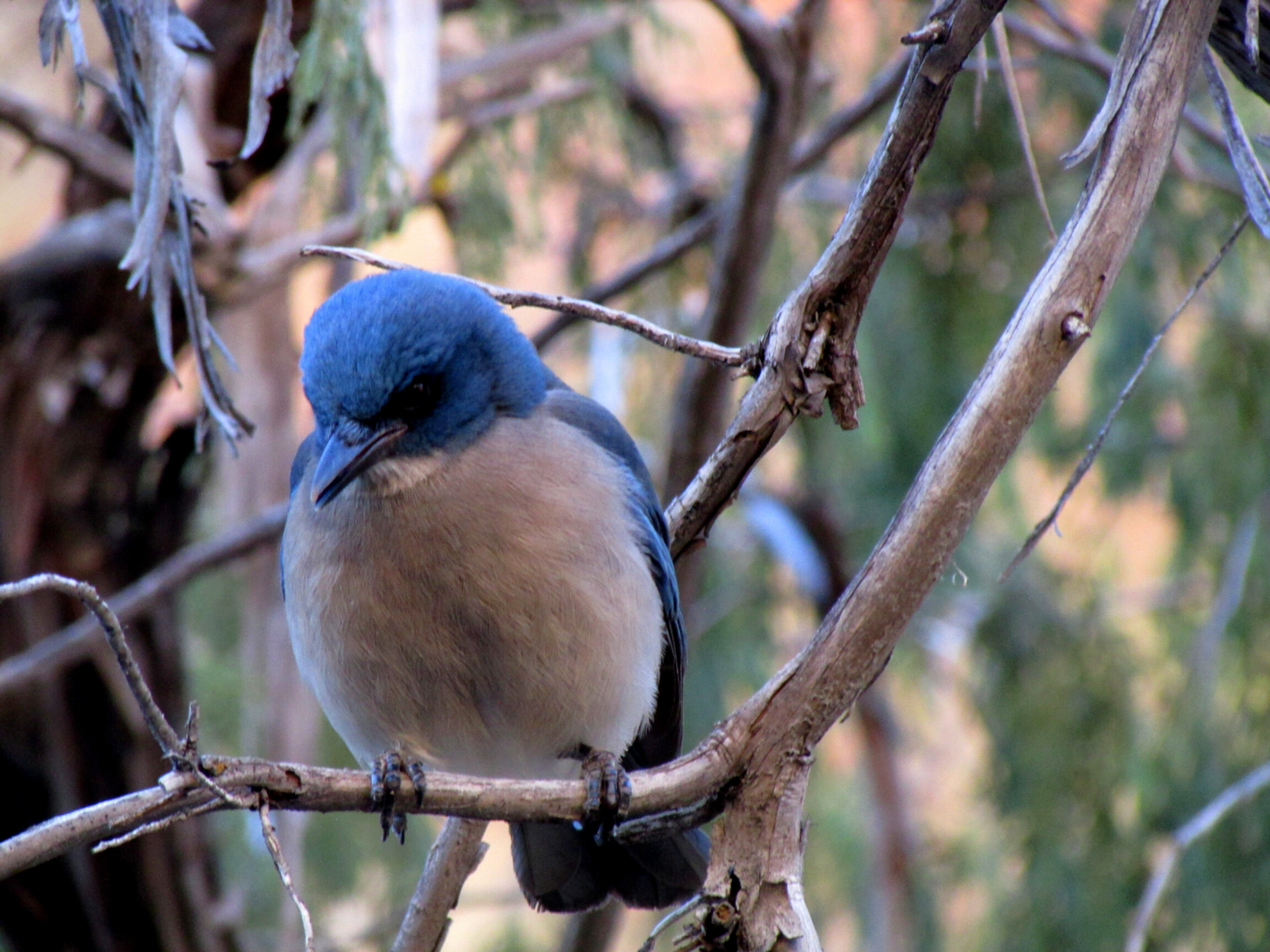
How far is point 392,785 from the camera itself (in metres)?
2.14

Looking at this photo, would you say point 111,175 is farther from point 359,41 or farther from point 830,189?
point 830,189

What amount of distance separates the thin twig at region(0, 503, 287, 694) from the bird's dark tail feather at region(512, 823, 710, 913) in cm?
128

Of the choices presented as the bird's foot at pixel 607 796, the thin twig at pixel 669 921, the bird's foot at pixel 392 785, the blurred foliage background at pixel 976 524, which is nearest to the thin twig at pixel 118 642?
the bird's foot at pixel 392 785

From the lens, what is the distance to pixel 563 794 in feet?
6.51

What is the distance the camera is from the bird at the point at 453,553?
264cm

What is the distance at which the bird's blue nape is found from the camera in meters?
2.60

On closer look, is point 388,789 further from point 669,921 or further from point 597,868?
point 597,868

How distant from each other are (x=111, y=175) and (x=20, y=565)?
1.28m

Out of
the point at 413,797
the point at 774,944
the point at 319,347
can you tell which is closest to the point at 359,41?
the point at 319,347

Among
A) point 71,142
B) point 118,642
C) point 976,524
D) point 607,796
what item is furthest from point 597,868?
point 976,524

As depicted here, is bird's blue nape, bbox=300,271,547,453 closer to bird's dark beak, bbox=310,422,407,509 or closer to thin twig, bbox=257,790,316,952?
bird's dark beak, bbox=310,422,407,509

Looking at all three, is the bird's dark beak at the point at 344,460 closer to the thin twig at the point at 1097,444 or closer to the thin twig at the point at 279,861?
the thin twig at the point at 279,861

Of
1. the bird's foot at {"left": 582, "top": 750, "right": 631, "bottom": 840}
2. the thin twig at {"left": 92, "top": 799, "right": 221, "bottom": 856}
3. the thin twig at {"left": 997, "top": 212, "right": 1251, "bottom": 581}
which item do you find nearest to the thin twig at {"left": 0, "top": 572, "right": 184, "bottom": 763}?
the thin twig at {"left": 92, "top": 799, "right": 221, "bottom": 856}

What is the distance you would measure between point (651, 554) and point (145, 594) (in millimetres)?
1802
